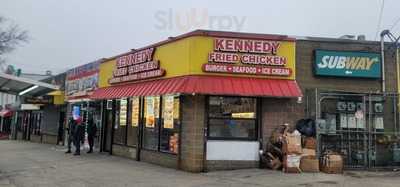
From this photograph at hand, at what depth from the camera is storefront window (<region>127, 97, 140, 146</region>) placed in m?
19.7

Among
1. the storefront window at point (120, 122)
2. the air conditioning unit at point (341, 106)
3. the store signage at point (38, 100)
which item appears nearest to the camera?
the air conditioning unit at point (341, 106)

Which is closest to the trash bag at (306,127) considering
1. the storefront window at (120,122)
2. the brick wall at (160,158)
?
the brick wall at (160,158)

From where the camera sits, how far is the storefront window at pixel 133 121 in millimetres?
19694

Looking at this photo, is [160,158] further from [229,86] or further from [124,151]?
[229,86]

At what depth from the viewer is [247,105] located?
16.1m

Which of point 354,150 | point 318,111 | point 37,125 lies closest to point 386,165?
point 354,150

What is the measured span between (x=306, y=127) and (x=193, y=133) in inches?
145

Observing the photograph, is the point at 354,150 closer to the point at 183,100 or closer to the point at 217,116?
the point at 217,116

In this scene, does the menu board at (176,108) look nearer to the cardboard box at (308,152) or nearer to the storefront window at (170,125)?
the storefront window at (170,125)

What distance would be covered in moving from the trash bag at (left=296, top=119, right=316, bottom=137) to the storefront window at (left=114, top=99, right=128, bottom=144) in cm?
765

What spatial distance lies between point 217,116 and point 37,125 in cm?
2363

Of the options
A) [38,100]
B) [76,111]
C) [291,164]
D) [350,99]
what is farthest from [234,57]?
[38,100]

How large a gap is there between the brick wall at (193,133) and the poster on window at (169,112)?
111 cm

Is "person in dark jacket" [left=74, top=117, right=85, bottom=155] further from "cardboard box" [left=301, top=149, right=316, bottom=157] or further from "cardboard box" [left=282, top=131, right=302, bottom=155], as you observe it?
"cardboard box" [left=301, top=149, right=316, bottom=157]
